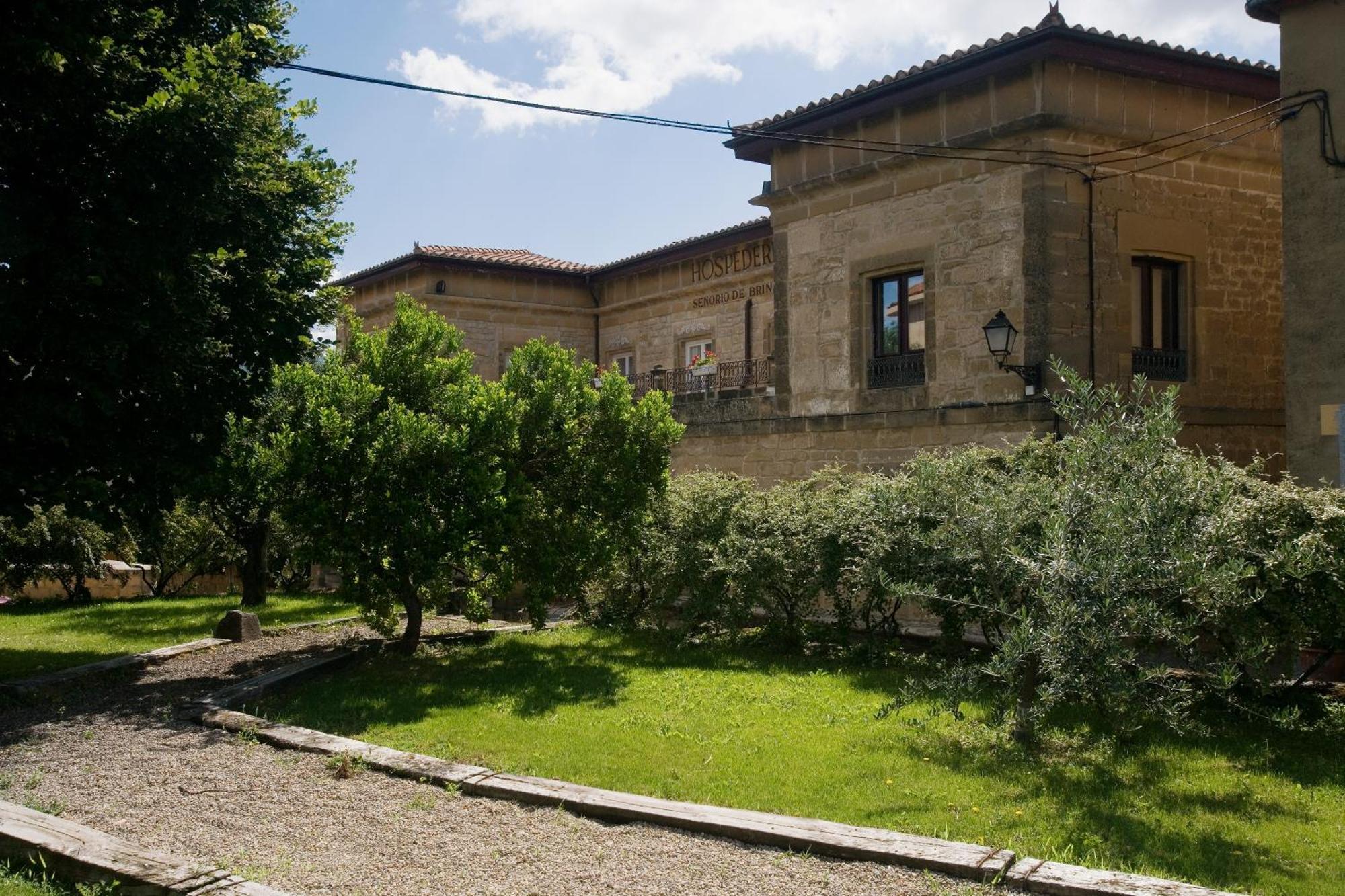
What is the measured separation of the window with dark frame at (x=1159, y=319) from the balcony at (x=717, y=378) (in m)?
5.92

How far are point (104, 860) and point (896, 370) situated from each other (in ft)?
38.7

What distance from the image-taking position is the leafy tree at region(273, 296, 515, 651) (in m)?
9.94

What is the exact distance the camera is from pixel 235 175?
10047 mm

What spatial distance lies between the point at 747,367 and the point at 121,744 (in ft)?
43.7

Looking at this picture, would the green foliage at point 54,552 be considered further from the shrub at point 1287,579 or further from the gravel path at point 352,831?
the shrub at point 1287,579

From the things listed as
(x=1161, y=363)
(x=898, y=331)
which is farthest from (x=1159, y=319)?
(x=898, y=331)

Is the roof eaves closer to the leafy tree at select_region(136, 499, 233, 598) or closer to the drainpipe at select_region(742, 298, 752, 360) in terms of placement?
the drainpipe at select_region(742, 298, 752, 360)

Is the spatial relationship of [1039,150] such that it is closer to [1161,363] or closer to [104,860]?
[1161,363]

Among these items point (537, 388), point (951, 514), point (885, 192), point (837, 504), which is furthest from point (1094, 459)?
point (885, 192)

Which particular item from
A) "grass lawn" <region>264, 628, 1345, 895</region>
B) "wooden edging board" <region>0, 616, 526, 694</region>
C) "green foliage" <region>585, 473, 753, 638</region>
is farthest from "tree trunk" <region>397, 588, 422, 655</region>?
"green foliage" <region>585, 473, 753, 638</region>

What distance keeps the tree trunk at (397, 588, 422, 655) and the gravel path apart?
3.01 m

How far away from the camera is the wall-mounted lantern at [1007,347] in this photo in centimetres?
1288

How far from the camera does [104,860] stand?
16.9 feet

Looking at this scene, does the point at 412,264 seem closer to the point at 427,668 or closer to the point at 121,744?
the point at 427,668
